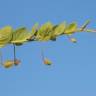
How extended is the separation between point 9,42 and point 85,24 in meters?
0.32

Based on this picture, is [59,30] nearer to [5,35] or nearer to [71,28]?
[71,28]

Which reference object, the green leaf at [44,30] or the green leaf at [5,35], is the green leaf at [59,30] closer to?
the green leaf at [44,30]

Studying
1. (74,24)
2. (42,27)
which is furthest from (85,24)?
(42,27)

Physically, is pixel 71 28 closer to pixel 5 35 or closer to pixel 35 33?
pixel 35 33

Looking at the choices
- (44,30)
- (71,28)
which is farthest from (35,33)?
(71,28)

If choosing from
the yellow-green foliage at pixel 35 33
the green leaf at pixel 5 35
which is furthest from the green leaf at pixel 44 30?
the green leaf at pixel 5 35

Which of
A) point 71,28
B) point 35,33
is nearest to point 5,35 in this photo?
point 35,33

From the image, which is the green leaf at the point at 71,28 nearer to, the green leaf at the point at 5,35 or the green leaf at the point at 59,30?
the green leaf at the point at 59,30

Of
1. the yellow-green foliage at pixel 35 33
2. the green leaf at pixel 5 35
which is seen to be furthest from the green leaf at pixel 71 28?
the green leaf at pixel 5 35

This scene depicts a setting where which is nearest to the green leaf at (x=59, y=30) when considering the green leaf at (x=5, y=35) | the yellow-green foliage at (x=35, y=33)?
the yellow-green foliage at (x=35, y=33)

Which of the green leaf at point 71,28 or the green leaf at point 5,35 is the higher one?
the green leaf at point 71,28

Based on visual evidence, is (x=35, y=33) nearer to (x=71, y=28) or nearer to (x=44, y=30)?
(x=44, y=30)

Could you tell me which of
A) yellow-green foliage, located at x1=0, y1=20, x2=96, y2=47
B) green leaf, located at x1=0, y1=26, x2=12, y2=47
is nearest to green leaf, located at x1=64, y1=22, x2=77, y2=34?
yellow-green foliage, located at x1=0, y1=20, x2=96, y2=47

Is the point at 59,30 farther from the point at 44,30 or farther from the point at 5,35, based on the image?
the point at 5,35
